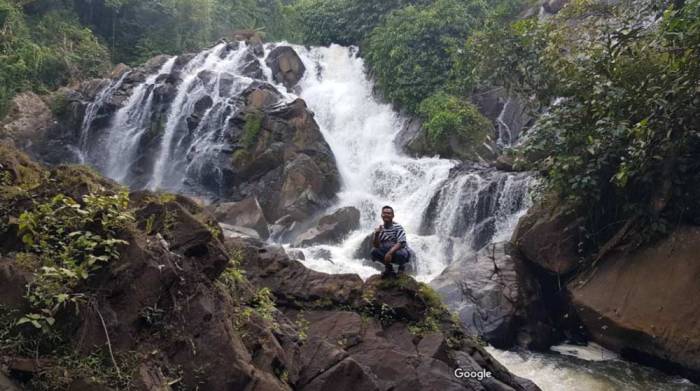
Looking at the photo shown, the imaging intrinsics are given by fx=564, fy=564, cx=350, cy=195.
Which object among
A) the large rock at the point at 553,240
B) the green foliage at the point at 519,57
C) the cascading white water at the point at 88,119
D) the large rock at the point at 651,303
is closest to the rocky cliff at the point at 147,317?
the large rock at the point at 651,303

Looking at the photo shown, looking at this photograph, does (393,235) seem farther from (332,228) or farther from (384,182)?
(384,182)

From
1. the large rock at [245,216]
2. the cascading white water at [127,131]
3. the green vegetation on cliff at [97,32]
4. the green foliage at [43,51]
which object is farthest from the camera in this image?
the green vegetation on cliff at [97,32]

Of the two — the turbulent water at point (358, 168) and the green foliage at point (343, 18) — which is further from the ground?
the green foliage at point (343, 18)

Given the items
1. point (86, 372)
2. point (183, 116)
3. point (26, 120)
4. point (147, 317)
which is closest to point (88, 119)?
point (26, 120)

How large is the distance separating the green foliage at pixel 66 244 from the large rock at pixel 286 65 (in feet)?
66.8

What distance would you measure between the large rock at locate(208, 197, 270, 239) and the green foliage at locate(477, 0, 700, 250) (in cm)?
795

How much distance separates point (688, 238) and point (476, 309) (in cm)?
369

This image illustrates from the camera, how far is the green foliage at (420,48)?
22.1 m

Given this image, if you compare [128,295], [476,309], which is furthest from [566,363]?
[128,295]

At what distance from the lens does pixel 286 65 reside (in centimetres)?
2509

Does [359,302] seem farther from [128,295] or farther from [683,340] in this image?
[683,340]

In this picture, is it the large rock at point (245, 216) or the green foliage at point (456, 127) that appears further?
the green foliage at point (456, 127)

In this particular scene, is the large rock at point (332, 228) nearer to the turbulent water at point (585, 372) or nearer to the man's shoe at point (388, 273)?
the turbulent water at point (585, 372)

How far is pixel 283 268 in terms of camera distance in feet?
26.5
